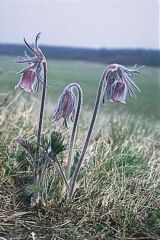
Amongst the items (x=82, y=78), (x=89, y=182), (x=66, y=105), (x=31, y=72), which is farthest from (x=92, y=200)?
(x=82, y=78)

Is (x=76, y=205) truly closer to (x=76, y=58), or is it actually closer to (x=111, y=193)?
(x=111, y=193)

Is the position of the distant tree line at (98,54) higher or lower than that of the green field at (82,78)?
higher

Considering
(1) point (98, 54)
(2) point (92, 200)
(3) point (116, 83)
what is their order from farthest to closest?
(1) point (98, 54), (2) point (92, 200), (3) point (116, 83)

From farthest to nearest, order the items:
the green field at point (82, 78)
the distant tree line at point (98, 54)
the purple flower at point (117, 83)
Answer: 1. the green field at point (82, 78)
2. the distant tree line at point (98, 54)
3. the purple flower at point (117, 83)

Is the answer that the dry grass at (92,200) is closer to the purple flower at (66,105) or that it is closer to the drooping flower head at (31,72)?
the purple flower at (66,105)

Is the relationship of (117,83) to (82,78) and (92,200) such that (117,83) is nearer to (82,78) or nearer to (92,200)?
(92,200)

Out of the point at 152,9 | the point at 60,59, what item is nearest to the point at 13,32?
the point at 60,59

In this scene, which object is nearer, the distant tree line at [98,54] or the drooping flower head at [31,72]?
the drooping flower head at [31,72]

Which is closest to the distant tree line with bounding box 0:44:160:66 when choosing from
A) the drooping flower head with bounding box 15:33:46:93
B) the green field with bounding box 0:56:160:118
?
the green field with bounding box 0:56:160:118

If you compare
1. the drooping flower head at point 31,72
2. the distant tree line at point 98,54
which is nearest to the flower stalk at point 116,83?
the drooping flower head at point 31,72
